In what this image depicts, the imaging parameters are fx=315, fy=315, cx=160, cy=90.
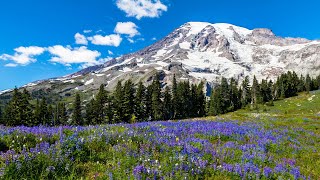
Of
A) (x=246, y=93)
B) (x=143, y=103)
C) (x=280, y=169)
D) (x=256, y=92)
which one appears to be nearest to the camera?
(x=280, y=169)

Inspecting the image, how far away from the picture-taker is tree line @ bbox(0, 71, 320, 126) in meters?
87.3

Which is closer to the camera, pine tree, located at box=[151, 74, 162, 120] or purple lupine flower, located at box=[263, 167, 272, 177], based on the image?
purple lupine flower, located at box=[263, 167, 272, 177]

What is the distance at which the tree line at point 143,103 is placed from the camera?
87312mm

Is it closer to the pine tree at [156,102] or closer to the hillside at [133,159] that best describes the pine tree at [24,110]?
the pine tree at [156,102]

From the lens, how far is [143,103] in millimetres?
103000

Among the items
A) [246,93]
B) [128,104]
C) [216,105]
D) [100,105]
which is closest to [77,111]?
[100,105]

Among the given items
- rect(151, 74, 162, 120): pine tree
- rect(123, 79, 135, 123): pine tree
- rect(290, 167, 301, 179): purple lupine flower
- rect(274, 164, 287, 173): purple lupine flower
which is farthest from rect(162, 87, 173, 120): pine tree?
rect(290, 167, 301, 179): purple lupine flower

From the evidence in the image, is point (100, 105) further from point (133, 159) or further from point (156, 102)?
point (133, 159)

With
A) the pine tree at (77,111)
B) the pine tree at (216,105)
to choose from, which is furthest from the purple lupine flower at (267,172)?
the pine tree at (216,105)

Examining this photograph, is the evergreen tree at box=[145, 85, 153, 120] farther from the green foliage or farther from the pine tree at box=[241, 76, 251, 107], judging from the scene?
the pine tree at box=[241, 76, 251, 107]

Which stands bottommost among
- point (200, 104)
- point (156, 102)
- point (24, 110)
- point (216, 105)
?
point (216, 105)

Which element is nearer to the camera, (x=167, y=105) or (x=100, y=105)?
(x=100, y=105)

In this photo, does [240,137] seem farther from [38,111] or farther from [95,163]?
[38,111]

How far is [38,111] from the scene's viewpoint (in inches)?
3597
